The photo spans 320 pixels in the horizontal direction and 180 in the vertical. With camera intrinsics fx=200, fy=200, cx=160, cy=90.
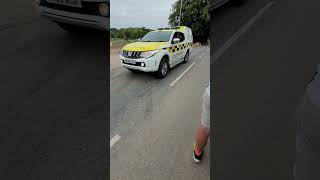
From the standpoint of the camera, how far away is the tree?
8.74ft

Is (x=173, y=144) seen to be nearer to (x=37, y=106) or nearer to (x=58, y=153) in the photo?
(x=58, y=153)

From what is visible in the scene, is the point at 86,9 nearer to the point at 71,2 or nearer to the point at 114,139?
the point at 71,2

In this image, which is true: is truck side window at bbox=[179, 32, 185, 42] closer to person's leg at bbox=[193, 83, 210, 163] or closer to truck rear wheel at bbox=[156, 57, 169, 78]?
truck rear wheel at bbox=[156, 57, 169, 78]

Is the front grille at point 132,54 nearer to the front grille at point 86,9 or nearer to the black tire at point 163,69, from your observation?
the black tire at point 163,69

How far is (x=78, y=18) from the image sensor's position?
399 cm

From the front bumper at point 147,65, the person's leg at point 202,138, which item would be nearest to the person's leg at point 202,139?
the person's leg at point 202,138

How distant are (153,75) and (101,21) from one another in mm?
1438

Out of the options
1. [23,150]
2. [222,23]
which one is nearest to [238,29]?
[222,23]

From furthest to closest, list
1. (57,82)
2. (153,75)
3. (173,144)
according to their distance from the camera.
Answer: (153,75), (57,82), (173,144)

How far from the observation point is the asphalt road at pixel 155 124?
2.19m

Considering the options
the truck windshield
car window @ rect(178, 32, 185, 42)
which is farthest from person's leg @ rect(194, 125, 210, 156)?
car window @ rect(178, 32, 185, 42)

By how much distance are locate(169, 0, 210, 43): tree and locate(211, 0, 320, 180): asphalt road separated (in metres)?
0.89

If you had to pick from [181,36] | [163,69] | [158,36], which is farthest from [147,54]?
[181,36]

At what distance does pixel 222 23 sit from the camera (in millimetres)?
6074
